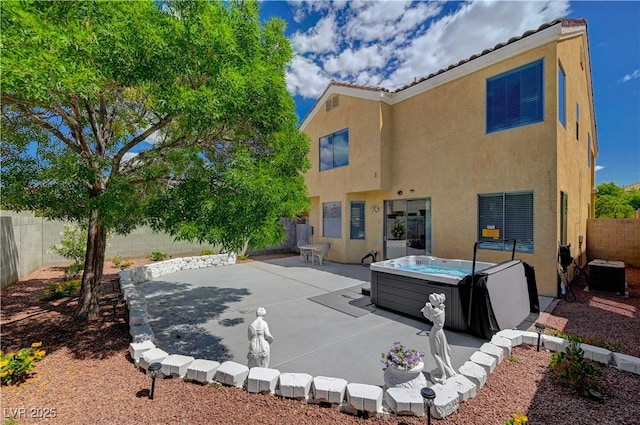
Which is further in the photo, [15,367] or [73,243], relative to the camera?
[73,243]

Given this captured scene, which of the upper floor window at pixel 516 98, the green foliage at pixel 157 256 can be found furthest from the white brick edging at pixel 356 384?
the green foliage at pixel 157 256

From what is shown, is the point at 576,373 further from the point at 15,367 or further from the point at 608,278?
the point at 15,367

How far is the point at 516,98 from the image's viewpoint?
8.62 meters

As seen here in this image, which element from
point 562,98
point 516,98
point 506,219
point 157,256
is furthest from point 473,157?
point 157,256

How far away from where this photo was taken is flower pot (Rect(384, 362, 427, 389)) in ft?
11.5

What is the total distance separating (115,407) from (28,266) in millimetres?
11390

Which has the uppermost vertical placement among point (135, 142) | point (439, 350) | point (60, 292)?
point (135, 142)

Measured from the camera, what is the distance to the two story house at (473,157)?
806 centimetres

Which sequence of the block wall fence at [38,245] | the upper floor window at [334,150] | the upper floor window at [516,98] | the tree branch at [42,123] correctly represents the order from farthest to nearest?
the upper floor window at [334,150] → the block wall fence at [38,245] → the upper floor window at [516,98] → the tree branch at [42,123]

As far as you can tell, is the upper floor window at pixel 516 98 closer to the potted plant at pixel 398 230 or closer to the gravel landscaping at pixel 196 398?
the potted plant at pixel 398 230

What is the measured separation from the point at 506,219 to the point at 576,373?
587 cm

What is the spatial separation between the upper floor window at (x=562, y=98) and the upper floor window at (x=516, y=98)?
2.44 ft

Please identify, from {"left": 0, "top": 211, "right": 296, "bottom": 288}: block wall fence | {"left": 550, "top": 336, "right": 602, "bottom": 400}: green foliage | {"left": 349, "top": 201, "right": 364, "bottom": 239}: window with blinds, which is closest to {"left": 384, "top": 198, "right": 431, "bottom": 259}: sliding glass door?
{"left": 349, "top": 201, "right": 364, "bottom": 239}: window with blinds

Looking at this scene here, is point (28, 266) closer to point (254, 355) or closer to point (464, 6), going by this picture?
point (254, 355)
